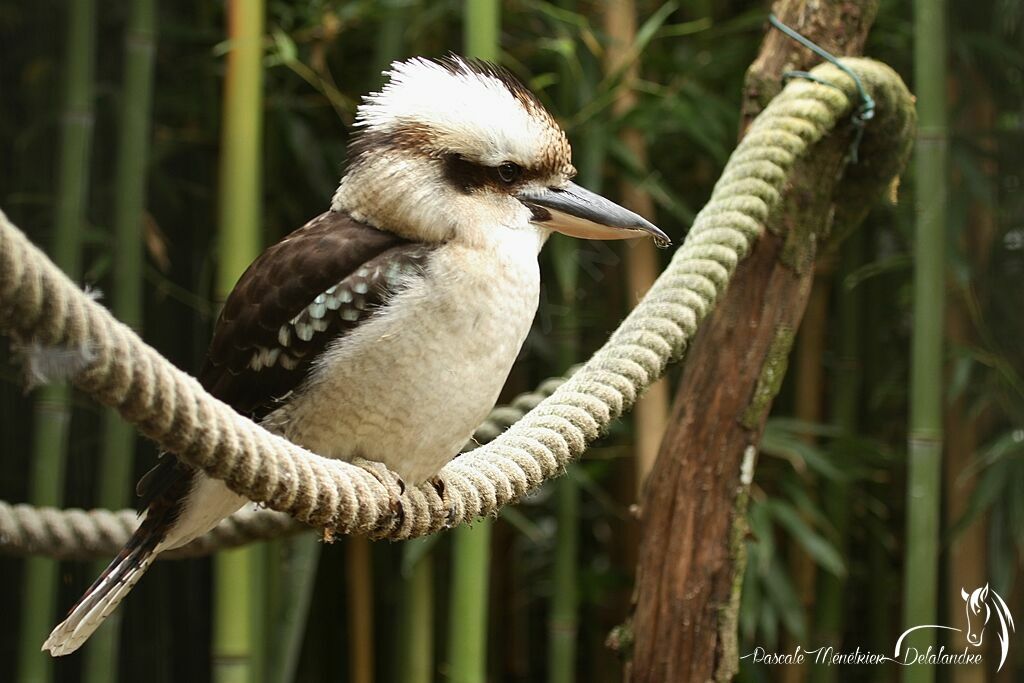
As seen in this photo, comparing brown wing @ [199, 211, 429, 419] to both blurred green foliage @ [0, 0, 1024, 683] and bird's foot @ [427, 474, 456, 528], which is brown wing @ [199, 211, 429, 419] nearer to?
bird's foot @ [427, 474, 456, 528]

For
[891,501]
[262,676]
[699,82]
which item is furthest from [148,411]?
[891,501]

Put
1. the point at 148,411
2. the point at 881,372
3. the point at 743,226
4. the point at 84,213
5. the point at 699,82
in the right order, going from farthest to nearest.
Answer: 1. the point at 881,372
2. the point at 699,82
3. the point at 84,213
4. the point at 743,226
5. the point at 148,411

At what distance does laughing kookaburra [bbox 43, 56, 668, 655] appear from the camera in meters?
0.93

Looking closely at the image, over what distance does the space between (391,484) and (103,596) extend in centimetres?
30

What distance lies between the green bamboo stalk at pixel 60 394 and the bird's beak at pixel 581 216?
913mm

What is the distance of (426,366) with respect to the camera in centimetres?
92

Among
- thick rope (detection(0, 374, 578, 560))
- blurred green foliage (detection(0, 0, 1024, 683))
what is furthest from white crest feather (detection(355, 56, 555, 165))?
blurred green foliage (detection(0, 0, 1024, 683))

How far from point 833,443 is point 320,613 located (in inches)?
41.4

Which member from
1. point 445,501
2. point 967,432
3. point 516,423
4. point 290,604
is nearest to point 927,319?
point 967,432

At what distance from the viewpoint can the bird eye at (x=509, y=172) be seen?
0.98m

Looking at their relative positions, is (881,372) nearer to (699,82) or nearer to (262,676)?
(699,82)

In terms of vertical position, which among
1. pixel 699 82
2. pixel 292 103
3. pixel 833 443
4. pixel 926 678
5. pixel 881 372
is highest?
pixel 699 82

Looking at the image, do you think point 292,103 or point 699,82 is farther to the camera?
point 699,82

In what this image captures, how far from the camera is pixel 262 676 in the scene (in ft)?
5.82
